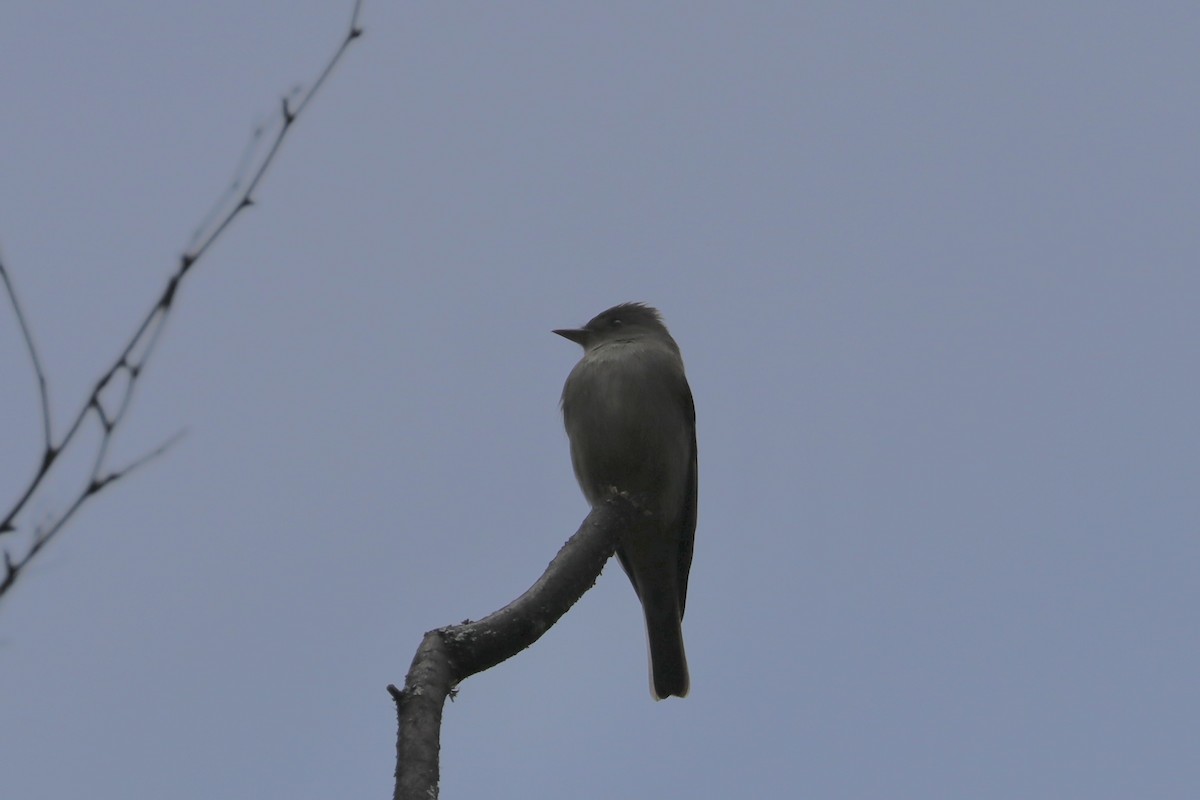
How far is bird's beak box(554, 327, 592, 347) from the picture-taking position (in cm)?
1002

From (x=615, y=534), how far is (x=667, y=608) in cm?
319

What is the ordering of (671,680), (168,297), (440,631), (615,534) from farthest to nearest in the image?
(671,680)
(615,534)
(440,631)
(168,297)

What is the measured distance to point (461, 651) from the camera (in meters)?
4.00

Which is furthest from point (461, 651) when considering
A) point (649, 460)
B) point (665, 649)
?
point (665, 649)

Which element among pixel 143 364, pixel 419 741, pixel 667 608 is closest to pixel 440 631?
pixel 419 741

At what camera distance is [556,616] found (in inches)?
185

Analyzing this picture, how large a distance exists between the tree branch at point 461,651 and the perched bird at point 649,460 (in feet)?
9.48

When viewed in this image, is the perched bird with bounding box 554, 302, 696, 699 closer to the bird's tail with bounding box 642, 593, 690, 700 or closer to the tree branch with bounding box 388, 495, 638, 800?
the bird's tail with bounding box 642, 593, 690, 700

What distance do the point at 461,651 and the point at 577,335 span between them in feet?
20.2

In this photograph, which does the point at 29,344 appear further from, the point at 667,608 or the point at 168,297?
the point at 667,608

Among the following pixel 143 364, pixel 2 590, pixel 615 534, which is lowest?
pixel 2 590

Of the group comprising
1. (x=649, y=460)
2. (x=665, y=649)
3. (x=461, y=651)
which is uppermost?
(x=649, y=460)

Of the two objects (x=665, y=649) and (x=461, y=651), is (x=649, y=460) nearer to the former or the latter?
(x=665, y=649)

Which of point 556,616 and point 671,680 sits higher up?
point 671,680
